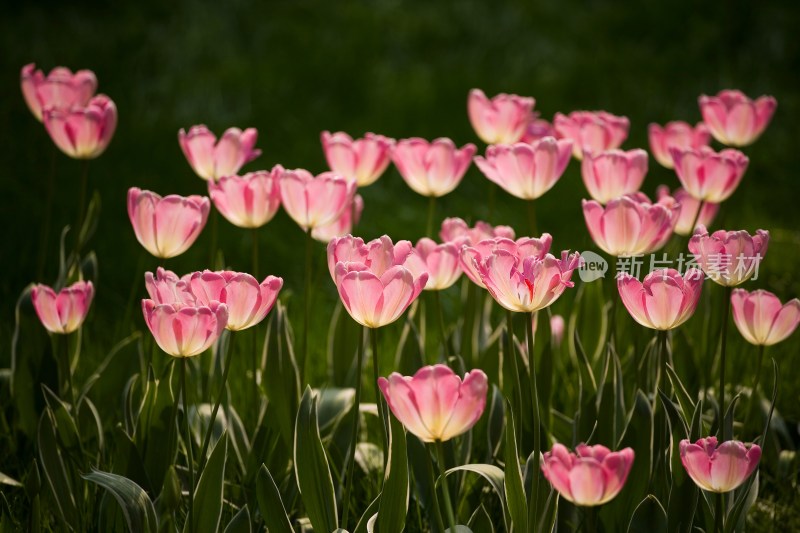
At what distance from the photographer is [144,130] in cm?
447

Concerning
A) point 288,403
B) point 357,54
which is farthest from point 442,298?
point 357,54

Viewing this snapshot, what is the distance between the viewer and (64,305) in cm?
179

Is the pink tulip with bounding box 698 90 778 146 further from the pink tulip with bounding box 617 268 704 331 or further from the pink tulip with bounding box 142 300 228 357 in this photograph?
the pink tulip with bounding box 142 300 228 357

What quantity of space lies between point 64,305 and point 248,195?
393 millimetres

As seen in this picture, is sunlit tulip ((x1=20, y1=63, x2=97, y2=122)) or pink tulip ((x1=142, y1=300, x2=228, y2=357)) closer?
pink tulip ((x1=142, y1=300, x2=228, y2=357))

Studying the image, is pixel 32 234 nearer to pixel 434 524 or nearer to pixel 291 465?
pixel 291 465

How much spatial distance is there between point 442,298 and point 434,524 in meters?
1.46

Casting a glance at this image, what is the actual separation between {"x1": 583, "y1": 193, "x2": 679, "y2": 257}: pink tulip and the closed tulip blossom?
1.74 ft

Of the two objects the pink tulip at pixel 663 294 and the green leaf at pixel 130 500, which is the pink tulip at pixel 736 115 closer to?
the pink tulip at pixel 663 294

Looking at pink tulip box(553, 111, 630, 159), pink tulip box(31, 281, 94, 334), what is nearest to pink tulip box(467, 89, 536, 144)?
pink tulip box(553, 111, 630, 159)

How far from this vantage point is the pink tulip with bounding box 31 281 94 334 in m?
1.77

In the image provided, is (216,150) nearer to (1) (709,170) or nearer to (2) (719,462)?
(1) (709,170)

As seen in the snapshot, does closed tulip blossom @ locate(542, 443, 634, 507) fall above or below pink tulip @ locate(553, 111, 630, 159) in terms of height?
below

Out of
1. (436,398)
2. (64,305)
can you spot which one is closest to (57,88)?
(64,305)
